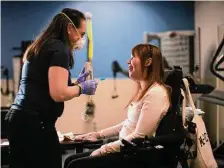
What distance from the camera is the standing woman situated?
1.81 m

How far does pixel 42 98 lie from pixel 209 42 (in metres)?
3.24

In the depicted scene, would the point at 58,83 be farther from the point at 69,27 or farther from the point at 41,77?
the point at 69,27

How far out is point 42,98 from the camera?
6.05 ft

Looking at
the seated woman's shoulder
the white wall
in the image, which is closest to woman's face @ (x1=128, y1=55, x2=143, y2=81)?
the seated woman's shoulder

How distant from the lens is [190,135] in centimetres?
203

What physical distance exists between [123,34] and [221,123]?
1.92 m

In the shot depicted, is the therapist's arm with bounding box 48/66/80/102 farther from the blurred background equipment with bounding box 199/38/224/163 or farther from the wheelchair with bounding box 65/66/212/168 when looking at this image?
the blurred background equipment with bounding box 199/38/224/163

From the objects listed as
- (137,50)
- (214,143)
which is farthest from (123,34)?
(137,50)

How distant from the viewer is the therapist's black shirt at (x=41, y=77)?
71.5 inches

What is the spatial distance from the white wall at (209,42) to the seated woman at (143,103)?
7.14 ft

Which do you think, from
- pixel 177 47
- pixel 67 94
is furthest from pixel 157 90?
pixel 177 47

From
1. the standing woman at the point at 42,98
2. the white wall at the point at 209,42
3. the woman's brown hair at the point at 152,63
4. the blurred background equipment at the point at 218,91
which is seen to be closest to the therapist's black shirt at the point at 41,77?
the standing woman at the point at 42,98

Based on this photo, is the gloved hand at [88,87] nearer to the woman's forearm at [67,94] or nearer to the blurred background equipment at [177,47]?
the woman's forearm at [67,94]

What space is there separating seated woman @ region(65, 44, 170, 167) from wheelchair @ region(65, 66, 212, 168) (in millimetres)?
43
